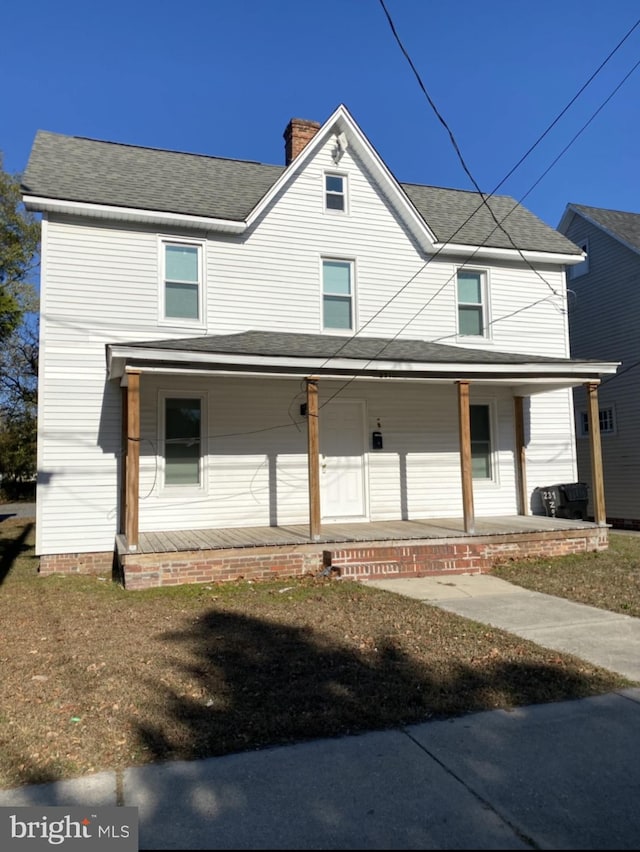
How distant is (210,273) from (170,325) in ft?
4.02

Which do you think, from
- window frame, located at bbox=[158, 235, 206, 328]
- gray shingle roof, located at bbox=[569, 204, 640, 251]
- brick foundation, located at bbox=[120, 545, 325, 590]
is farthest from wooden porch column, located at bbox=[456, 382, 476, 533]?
gray shingle roof, located at bbox=[569, 204, 640, 251]

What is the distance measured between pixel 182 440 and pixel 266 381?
182 cm

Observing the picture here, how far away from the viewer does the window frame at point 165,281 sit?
35.3 feet

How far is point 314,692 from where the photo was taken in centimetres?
436

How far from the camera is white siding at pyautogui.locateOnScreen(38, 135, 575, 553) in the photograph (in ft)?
33.1

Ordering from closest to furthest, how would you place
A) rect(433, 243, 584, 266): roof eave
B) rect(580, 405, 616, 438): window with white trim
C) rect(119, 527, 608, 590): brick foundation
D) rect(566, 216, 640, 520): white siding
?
rect(119, 527, 608, 590): brick foundation < rect(433, 243, 584, 266): roof eave < rect(566, 216, 640, 520): white siding < rect(580, 405, 616, 438): window with white trim

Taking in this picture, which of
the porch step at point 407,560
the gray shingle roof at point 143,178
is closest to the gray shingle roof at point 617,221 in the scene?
the gray shingle roof at point 143,178

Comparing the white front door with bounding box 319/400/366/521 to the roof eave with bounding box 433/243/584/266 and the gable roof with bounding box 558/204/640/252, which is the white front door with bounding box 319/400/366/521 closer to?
the roof eave with bounding box 433/243/584/266

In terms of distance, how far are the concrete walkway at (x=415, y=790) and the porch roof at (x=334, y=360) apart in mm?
6193

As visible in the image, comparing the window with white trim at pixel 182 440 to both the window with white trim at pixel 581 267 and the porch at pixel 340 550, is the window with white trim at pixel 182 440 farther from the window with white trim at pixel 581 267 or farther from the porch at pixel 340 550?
the window with white trim at pixel 581 267

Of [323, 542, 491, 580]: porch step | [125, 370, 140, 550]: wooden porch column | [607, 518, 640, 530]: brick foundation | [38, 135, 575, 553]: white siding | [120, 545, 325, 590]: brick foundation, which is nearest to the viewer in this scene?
[120, 545, 325, 590]: brick foundation

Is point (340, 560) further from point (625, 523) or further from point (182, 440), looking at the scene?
point (625, 523)

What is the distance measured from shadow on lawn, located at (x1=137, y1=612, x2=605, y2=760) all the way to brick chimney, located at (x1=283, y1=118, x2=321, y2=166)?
34.9 ft

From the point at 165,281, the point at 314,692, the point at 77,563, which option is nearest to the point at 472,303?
the point at 165,281
